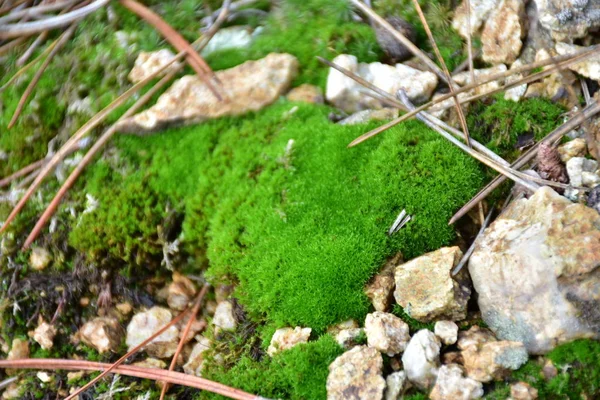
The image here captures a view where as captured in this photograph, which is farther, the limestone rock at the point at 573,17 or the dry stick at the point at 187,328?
the limestone rock at the point at 573,17

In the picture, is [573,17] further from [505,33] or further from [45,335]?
[45,335]

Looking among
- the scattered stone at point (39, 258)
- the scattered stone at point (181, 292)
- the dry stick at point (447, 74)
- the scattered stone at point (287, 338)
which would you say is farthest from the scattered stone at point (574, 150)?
the scattered stone at point (39, 258)

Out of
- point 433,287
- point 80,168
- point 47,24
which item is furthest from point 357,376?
point 47,24

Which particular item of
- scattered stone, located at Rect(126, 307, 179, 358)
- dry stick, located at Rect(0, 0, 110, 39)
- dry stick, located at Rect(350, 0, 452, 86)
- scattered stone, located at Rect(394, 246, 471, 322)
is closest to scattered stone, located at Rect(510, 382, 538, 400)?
Result: scattered stone, located at Rect(394, 246, 471, 322)

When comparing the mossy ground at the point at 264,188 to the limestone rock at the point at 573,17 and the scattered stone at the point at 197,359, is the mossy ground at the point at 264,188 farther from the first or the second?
the limestone rock at the point at 573,17

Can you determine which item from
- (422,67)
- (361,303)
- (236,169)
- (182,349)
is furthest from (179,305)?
(422,67)

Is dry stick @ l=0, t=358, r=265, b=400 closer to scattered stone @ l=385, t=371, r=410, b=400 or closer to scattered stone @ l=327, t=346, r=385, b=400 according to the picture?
scattered stone @ l=327, t=346, r=385, b=400

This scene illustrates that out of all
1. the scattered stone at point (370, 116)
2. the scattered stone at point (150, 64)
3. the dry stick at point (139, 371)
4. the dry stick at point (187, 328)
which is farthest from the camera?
the scattered stone at point (150, 64)
